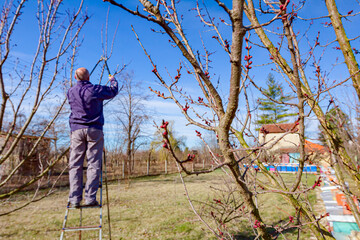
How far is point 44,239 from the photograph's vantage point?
5914mm

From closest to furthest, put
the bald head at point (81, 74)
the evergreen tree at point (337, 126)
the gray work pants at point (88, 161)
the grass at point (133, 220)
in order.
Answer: the evergreen tree at point (337, 126)
the gray work pants at point (88, 161)
the bald head at point (81, 74)
the grass at point (133, 220)

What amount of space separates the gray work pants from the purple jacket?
0.11 m

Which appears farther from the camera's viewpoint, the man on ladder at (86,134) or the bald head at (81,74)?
the bald head at (81,74)

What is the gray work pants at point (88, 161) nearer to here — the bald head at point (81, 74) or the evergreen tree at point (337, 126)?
the bald head at point (81, 74)

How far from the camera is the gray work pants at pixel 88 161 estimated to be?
9.84ft

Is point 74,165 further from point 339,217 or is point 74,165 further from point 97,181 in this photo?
point 339,217

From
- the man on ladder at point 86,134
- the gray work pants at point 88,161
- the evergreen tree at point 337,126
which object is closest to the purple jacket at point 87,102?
the man on ladder at point 86,134

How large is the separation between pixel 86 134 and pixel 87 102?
42 cm

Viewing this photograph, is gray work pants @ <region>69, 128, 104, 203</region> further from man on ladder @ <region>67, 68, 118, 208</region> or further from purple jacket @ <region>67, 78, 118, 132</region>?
purple jacket @ <region>67, 78, 118, 132</region>

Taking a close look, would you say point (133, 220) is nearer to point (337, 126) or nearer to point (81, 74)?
point (81, 74)

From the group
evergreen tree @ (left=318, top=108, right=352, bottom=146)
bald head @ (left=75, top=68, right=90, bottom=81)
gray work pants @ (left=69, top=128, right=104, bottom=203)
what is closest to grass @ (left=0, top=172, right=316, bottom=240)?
gray work pants @ (left=69, top=128, right=104, bottom=203)

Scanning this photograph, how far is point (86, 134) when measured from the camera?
3070 millimetres

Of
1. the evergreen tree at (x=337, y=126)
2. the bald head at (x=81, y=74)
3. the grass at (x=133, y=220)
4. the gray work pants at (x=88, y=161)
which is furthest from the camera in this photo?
the grass at (x=133, y=220)

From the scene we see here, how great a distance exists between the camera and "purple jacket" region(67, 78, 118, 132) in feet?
9.99
